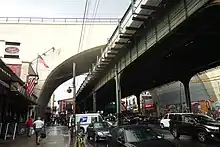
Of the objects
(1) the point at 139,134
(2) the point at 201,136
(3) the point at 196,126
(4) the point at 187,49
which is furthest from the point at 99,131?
(1) the point at 139,134

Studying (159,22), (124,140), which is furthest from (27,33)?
(124,140)

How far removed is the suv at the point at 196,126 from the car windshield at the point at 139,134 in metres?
7.82

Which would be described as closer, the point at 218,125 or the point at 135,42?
the point at 218,125

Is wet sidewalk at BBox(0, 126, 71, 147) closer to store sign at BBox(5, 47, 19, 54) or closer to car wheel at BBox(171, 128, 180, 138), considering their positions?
car wheel at BBox(171, 128, 180, 138)

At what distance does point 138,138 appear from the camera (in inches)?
390

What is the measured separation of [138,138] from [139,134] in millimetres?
295

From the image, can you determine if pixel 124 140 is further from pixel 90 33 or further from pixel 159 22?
pixel 90 33

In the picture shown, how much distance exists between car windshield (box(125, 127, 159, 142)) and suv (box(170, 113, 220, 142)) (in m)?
7.82

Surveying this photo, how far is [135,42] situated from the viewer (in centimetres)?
1994

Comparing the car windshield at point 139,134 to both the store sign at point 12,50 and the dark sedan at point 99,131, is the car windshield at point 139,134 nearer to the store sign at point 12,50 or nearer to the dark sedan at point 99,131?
the dark sedan at point 99,131

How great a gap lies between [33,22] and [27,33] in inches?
104

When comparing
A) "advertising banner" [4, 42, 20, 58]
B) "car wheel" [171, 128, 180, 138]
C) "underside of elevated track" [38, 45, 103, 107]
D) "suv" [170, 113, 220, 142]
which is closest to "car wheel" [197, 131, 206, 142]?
"suv" [170, 113, 220, 142]

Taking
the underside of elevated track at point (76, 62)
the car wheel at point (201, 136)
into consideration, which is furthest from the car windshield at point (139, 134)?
the underside of elevated track at point (76, 62)

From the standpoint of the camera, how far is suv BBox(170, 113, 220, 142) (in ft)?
54.1
